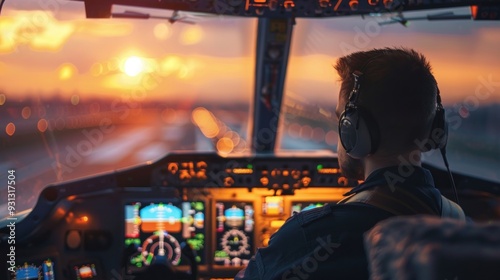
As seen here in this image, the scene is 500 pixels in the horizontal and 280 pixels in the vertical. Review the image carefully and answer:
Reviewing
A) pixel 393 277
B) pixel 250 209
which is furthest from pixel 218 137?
pixel 393 277

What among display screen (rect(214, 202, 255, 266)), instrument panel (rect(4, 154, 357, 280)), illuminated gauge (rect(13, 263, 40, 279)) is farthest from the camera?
display screen (rect(214, 202, 255, 266))

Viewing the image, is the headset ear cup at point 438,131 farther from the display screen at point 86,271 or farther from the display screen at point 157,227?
the display screen at point 86,271

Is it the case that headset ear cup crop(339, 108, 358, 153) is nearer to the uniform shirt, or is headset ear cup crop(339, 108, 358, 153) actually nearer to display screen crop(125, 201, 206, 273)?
the uniform shirt

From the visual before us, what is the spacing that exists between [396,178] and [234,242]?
2.17m

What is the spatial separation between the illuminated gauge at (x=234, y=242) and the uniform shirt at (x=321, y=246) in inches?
84.0

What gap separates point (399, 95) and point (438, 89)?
189mm

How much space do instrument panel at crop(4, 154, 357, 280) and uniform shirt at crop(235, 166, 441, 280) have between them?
80.4 inches

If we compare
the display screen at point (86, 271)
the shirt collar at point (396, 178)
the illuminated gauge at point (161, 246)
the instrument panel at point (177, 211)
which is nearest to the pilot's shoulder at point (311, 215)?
the shirt collar at point (396, 178)

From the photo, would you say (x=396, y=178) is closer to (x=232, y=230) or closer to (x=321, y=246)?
(x=321, y=246)

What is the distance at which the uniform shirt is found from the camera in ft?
4.00

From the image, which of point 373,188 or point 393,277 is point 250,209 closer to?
point 373,188

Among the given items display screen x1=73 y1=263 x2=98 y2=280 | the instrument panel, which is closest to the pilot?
the instrument panel

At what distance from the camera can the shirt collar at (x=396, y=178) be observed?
4.43 ft

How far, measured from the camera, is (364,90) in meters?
1.38
